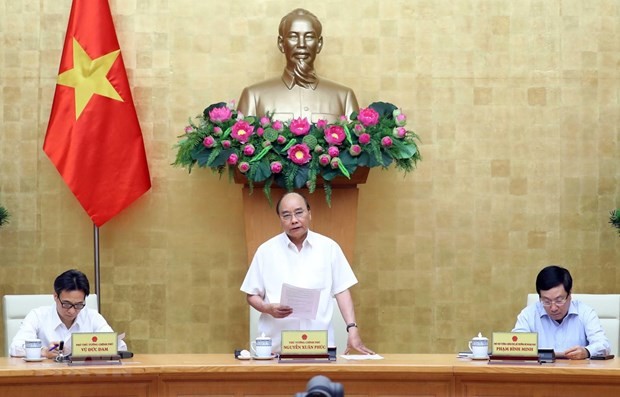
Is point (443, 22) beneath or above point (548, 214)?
above

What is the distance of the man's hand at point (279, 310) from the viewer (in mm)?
5570

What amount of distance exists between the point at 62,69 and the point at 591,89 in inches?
137

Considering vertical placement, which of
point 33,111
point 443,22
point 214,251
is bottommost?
point 214,251

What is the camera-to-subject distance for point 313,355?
5148 millimetres

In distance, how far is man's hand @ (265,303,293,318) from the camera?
219 inches

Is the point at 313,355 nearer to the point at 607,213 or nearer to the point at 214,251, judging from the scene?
the point at 214,251

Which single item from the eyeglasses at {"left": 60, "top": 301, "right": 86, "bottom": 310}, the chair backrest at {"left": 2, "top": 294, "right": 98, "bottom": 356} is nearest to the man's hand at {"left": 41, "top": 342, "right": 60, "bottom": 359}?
the eyeglasses at {"left": 60, "top": 301, "right": 86, "bottom": 310}

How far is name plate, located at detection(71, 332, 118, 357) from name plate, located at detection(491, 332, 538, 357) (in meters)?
1.60

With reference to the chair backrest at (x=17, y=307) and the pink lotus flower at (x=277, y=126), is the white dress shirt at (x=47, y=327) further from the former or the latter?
the pink lotus flower at (x=277, y=126)

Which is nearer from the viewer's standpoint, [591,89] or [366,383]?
[366,383]

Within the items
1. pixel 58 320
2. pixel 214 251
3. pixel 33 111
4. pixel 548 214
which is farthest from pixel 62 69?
pixel 548 214

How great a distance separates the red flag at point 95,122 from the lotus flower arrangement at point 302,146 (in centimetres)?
90

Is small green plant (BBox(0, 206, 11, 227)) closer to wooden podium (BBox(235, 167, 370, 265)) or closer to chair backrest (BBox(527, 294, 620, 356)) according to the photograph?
wooden podium (BBox(235, 167, 370, 265))

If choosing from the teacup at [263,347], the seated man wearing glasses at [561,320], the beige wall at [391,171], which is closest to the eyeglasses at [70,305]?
the teacup at [263,347]
